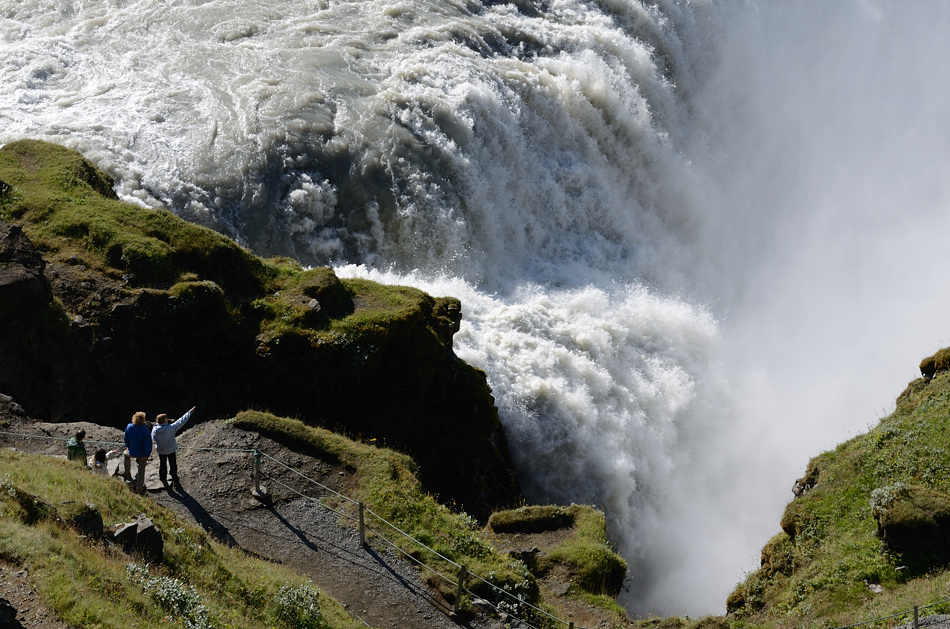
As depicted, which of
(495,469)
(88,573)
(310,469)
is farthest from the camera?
(495,469)

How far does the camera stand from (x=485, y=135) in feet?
101

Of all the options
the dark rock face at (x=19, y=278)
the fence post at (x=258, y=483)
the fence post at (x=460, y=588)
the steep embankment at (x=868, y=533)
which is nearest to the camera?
the fence post at (x=460, y=588)

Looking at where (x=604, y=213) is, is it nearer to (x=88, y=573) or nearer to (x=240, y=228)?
(x=240, y=228)

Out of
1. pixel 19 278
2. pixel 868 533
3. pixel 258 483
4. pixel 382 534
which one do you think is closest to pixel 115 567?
pixel 258 483

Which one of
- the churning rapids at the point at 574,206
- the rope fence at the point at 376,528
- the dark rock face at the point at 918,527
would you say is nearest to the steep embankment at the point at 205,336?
the rope fence at the point at 376,528

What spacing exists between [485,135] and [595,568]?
19000mm

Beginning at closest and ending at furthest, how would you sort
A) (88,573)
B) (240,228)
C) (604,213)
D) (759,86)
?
1. (88,573)
2. (240,228)
3. (604,213)
4. (759,86)

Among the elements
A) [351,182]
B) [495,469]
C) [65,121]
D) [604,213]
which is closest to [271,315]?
[495,469]

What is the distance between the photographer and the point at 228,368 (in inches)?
719

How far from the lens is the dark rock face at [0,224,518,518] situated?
16219 millimetres

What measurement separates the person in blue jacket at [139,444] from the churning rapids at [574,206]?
37.3 ft

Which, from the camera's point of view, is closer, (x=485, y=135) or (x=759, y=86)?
(x=485, y=135)

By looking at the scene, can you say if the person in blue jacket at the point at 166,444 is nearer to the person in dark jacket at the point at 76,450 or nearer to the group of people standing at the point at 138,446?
the group of people standing at the point at 138,446

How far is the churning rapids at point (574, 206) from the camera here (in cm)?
2473
